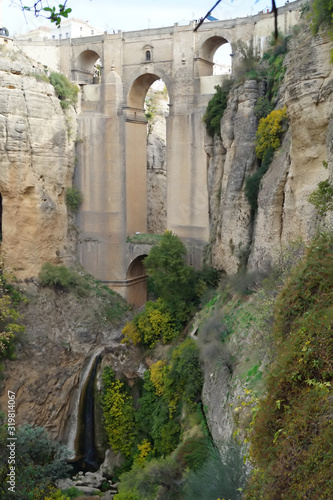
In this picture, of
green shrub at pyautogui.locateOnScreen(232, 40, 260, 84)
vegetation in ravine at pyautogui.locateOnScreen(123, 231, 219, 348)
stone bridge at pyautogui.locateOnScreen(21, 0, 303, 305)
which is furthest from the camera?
stone bridge at pyautogui.locateOnScreen(21, 0, 303, 305)

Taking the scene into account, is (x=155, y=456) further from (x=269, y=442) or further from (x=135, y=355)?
(x=269, y=442)

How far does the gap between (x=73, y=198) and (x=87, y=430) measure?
903cm

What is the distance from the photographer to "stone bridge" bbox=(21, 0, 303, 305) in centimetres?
2070

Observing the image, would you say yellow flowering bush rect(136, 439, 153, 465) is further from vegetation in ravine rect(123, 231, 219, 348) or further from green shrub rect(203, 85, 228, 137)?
green shrub rect(203, 85, 228, 137)

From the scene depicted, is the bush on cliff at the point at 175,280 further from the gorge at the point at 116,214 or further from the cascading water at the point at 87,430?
the cascading water at the point at 87,430

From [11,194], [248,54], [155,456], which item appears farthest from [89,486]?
[248,54]

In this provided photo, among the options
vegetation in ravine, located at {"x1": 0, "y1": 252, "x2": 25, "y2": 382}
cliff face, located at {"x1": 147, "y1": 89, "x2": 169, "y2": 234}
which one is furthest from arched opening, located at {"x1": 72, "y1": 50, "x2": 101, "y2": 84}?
vegetation in ravine, located at {"x1": 0, "y1": 252, "x2": 25, "y2": 382}

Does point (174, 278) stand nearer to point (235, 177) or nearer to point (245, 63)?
point (235, 177)

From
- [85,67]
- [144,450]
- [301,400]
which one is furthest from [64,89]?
[301,400]

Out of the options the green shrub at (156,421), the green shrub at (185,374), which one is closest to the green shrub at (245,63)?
the green shrub at (185,374)

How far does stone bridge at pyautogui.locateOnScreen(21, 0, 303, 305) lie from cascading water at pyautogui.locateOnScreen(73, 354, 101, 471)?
483 cm

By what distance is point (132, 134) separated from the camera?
22922 mm

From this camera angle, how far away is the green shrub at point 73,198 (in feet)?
74.5

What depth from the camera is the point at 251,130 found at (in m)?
17.0
